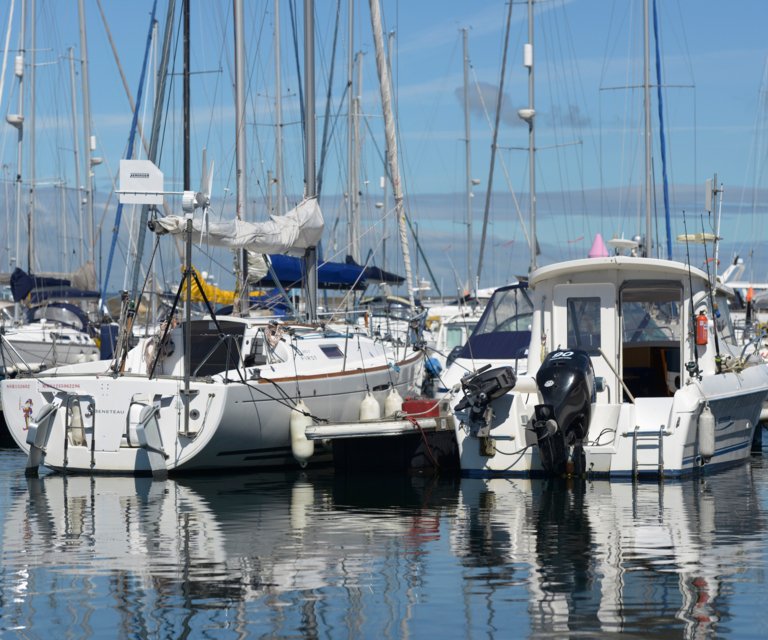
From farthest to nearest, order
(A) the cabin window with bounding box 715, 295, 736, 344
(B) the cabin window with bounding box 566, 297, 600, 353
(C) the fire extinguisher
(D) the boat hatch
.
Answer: (A) the cabin window with bounding box 715, 295, 736, 344 < (D) the boat hatch < (B) the cabin window with bounding box 566, 297, 600, 353 < (C) the fire extinguisher

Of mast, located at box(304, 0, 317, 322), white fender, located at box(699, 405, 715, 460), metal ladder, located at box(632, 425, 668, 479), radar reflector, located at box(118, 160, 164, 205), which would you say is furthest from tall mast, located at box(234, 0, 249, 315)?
white fender, located at box(699, 405, 715, 460)

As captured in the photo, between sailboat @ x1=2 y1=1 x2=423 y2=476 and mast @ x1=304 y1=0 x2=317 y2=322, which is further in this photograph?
mast @ x1=304 y1=0 x2=317 y2=322

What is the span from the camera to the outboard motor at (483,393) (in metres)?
15.0

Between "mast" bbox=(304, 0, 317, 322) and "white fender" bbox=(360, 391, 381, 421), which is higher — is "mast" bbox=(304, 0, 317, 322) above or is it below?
above

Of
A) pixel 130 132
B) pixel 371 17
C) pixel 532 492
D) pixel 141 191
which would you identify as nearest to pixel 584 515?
pixel 532 492

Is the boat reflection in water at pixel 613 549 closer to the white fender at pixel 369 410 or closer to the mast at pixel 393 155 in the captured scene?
the white fender at pixel 369 410

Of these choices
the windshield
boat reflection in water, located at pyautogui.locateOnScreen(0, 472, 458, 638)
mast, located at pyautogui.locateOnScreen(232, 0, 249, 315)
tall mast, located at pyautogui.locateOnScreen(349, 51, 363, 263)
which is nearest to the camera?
boat reflection in water, located at pyautogui.locateOnScreen(0, 472, 458, 638)

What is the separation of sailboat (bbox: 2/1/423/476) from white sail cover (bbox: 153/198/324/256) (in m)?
0.02

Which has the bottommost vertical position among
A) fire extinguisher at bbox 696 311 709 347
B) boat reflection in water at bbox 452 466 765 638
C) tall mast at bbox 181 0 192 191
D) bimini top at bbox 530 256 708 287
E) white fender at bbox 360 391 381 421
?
boat reflection in water at bbox 452 466 765 638

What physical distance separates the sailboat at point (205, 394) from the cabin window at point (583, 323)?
2.91 metres

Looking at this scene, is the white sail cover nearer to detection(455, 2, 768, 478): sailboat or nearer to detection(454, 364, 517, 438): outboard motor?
detection(455, 2, 768, 478): sailboat

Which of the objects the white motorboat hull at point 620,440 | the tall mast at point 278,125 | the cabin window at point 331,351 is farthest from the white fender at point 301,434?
the tall mast at point 278,125

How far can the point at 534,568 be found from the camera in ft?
33.1

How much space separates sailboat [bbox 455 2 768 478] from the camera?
15.0m
